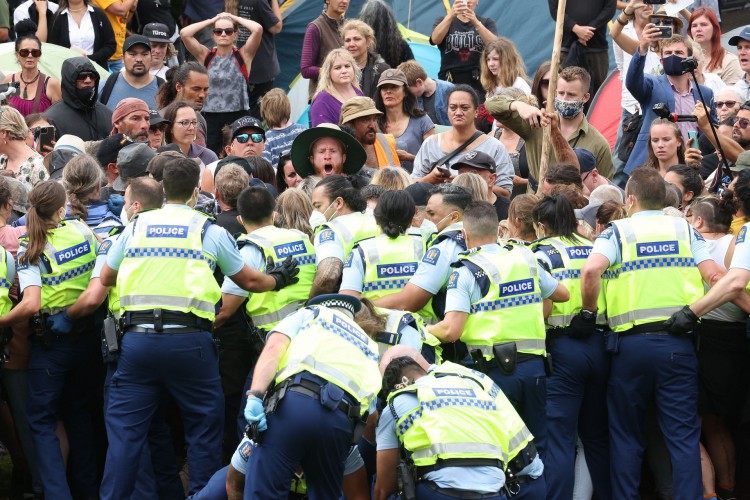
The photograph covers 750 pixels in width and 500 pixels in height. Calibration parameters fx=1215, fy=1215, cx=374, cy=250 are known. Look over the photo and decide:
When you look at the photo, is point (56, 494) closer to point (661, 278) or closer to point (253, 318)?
point (253, 318)

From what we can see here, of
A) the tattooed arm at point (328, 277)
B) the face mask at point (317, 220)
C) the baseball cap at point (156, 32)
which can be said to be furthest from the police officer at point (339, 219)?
the baseball cap at point (156, 32)

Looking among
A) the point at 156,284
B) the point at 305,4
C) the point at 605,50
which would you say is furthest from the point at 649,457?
the point at 305,4

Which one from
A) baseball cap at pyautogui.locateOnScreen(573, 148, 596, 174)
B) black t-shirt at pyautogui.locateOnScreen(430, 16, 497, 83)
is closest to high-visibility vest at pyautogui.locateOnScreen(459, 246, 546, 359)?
baseball cap at pyautogui.locateOnScreen(573, 148, 596, 174)

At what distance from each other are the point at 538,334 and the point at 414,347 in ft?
3.05

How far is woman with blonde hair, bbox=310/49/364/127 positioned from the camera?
35.4ft

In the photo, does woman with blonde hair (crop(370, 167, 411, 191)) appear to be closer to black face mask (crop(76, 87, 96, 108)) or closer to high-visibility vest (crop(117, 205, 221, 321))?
high-visibility vest (crop(117, 205, 221, 321))

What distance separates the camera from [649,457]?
7.99m

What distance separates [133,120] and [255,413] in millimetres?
4417

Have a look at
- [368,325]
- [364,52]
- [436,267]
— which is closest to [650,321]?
[436,267]

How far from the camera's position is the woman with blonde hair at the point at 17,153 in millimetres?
9234

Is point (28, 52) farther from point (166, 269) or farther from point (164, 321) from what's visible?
point (164, 321)

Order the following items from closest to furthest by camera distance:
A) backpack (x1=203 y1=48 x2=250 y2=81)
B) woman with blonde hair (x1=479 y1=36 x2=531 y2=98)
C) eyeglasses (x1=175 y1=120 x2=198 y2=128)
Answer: eyeglasses (x1=175 y1=120 x2=198 y2=128) < woman with blonde hair (x1=479 y1=36 x2=531 y2=98) < backpack (x1=203 y1=48 x2=250 y2=81)

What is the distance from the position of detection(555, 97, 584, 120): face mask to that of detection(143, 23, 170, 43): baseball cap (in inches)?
169

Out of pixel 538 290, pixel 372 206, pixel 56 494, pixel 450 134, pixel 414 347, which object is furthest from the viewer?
pixel 450 134
